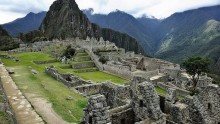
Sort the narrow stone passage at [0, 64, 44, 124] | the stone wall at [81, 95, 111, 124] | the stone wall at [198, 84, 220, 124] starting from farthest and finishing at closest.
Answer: the narrow stone passage at [0, 64, 44, 124] < the stone wall at [198, 84, 220, 124] < the stone wall at [81, 95, 111, 124]

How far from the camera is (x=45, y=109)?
1969 centimetres

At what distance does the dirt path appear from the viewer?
17656mm

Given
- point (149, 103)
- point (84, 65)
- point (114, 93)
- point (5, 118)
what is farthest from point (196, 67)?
point (5, 118)

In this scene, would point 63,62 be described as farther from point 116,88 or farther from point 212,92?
point 212,92

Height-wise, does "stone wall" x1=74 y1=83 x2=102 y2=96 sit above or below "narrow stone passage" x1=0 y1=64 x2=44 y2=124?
below

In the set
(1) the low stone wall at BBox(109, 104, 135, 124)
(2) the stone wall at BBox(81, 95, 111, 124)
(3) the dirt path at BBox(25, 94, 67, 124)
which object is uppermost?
(2) the stone wall at BBox(81, 95, 111, 124)

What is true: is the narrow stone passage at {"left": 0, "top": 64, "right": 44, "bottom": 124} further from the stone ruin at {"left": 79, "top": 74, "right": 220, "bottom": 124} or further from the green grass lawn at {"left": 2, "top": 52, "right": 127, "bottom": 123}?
the stone ruin at {"left": 79, "top": 74, "right": 220, "bottom": 124}

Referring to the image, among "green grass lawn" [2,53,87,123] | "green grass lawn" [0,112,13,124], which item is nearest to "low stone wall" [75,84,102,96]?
"green grass lawn" [2,53,87,123]

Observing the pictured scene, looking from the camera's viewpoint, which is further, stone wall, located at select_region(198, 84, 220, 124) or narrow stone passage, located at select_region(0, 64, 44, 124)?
narrow stone passage, located at select_region(0, 64, 44, 124)

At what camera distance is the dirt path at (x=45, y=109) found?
1766 centimetres

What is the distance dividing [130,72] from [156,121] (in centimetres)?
3850

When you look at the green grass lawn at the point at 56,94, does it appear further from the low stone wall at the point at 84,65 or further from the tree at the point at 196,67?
the tree at the point at 196,67

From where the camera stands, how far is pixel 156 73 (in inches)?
2050

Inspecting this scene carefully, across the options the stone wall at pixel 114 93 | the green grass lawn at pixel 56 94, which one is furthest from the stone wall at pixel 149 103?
the green grass lawn at pixel 56 94
